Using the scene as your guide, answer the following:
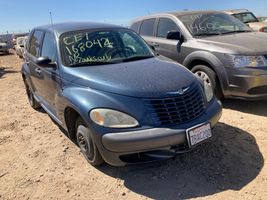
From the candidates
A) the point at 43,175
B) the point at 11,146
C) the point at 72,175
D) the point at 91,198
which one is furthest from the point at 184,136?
the point at 11,146

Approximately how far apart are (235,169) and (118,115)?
1.49m

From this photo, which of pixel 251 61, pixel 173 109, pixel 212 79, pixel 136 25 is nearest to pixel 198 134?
pixel 173 109

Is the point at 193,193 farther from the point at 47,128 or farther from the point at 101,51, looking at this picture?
the point at 47,128

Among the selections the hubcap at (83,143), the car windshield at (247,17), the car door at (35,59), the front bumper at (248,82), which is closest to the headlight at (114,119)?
the hubcap at (83,143)

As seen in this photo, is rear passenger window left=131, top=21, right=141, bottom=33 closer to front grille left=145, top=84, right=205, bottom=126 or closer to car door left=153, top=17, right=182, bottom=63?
car door left=153, top=17, right=182, bottom=63

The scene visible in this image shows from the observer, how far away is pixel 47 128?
5.44m

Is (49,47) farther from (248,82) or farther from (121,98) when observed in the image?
(248,82)

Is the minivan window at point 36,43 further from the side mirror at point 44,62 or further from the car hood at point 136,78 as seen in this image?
the car hood at point 136,78

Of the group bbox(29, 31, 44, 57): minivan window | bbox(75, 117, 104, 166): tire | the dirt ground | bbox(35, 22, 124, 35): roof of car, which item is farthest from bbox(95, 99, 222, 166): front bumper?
bbox(29, 31, 44, 57): minivan window

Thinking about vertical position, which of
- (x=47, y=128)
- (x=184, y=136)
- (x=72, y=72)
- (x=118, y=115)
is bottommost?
(x=47, y=128)

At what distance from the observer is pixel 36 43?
221 inches

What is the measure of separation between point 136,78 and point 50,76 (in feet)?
5.03

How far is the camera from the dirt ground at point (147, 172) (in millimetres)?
3369

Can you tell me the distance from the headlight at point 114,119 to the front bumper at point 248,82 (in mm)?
2540
